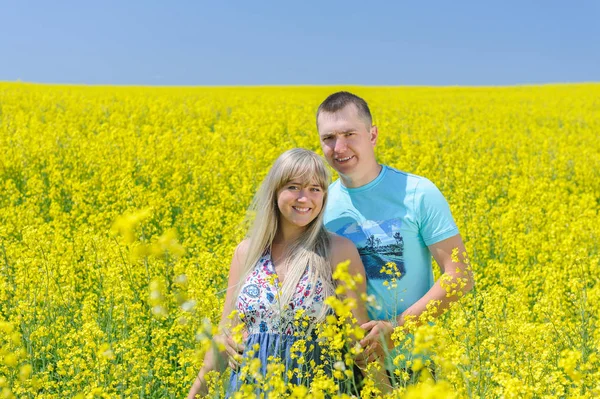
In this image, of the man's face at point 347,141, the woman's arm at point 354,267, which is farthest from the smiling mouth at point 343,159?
the woman's arm at point 354,267

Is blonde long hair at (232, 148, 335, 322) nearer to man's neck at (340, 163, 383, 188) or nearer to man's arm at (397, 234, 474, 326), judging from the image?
man's neck at (340, 163, 383, 188)

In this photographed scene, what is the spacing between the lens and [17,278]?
4727mm

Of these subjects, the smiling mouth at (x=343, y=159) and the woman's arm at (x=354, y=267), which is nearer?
the woman's arm at (x=354, y=267)

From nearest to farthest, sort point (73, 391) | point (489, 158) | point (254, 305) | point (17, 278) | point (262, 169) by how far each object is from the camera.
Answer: point (254, 305)
point (73, 391)
point (17, 278)
point (262, 169)
point (489, 158)

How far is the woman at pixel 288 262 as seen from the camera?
10.4 feet

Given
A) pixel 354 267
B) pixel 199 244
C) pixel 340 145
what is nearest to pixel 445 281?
pixel 354 267

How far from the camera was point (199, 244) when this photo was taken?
6.48 m

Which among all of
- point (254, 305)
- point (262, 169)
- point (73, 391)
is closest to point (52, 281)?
point (73, 391)

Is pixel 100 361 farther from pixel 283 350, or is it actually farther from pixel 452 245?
pixel 452 245

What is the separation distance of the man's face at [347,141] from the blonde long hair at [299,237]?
27 cm

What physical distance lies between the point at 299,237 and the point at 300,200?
24 centimetres

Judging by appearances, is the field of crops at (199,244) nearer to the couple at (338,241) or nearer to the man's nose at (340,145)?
the couple at (338,241)

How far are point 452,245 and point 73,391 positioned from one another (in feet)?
7.32

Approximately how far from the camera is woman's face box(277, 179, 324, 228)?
328 centimetres
